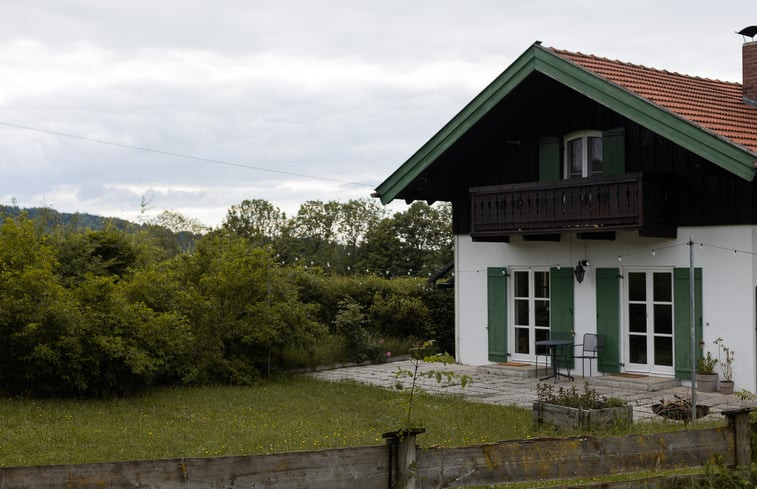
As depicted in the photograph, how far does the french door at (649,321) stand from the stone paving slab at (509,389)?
0.72m

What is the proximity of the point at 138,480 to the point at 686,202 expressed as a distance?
12399mm

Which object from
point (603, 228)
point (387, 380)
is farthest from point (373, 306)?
point (603, 228)

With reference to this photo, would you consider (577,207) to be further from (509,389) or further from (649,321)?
(509,389)

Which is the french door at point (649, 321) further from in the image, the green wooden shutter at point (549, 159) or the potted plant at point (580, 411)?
the potted plant at point (580, 411)

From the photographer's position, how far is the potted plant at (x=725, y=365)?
14.0 meters

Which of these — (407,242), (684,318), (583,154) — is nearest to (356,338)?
(583,154)

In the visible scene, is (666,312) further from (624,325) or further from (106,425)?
(106,425)

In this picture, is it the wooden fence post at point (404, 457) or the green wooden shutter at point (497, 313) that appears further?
the green wooden shutter at point (497, 313)

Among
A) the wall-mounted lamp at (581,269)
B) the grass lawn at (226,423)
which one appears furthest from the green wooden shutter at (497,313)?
the grass lawn at (226,423)

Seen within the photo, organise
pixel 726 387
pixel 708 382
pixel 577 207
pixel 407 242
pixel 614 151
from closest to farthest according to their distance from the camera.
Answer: pixel 726 387, pixel 708 382, pixel 577 207, pixel 614 151, pixel 407 242

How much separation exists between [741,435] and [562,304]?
10.6m

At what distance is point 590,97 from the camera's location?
14867 millimetres

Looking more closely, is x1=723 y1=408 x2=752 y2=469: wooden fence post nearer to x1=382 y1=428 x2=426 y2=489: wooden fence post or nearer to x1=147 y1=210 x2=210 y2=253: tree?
→ x1=382 y1=428 x2=426 y2=489: wooden fence post

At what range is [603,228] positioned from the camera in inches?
581
